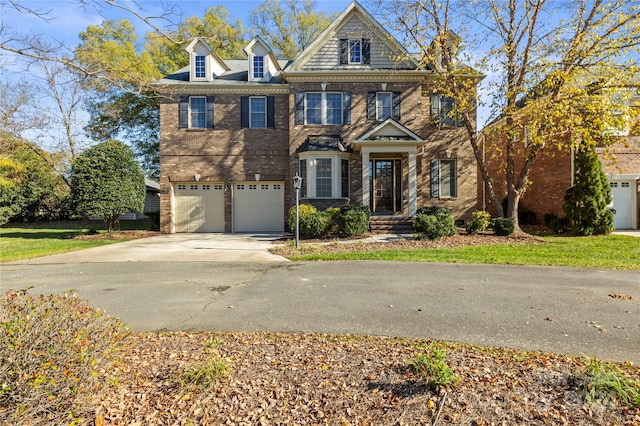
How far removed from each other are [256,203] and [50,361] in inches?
566

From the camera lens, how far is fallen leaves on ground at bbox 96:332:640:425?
7.75ft

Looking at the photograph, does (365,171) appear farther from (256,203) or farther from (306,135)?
(256,203)

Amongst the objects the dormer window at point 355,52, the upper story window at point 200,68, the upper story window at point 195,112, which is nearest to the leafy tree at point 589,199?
the dormer window at point 355,52

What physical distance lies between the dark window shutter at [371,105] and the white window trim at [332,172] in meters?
2.33

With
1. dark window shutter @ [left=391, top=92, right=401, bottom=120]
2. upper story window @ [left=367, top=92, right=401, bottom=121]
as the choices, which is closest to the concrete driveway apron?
upper story window @ [left=367, top=92, right=401, bottom=121]

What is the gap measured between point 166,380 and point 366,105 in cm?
1475

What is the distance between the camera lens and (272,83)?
633 inches

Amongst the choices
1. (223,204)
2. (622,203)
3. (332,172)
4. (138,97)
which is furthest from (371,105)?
(138,97)

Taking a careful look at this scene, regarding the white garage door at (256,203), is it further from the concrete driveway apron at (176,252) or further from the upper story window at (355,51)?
the upper story window at (355,51)

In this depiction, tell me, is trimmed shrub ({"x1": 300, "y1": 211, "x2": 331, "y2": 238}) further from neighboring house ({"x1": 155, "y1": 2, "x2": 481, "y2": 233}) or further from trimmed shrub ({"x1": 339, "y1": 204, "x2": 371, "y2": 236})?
neighboring house ({"x1": 155, "y1": 2, "x2": 481, "y2": 233})

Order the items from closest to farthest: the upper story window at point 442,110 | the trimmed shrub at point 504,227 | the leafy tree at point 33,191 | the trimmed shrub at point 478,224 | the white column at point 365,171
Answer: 1. the trimmed shrub at point 504,227
2. the trimmed shrub at point 478,224
3. the white column at point 365,171
4. the upper story window at point 442,110
5. the leafy tree at point 33,191

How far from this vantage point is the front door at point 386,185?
1605 centimetres

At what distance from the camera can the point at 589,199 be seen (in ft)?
42.3

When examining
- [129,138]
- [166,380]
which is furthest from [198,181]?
[166,380]
